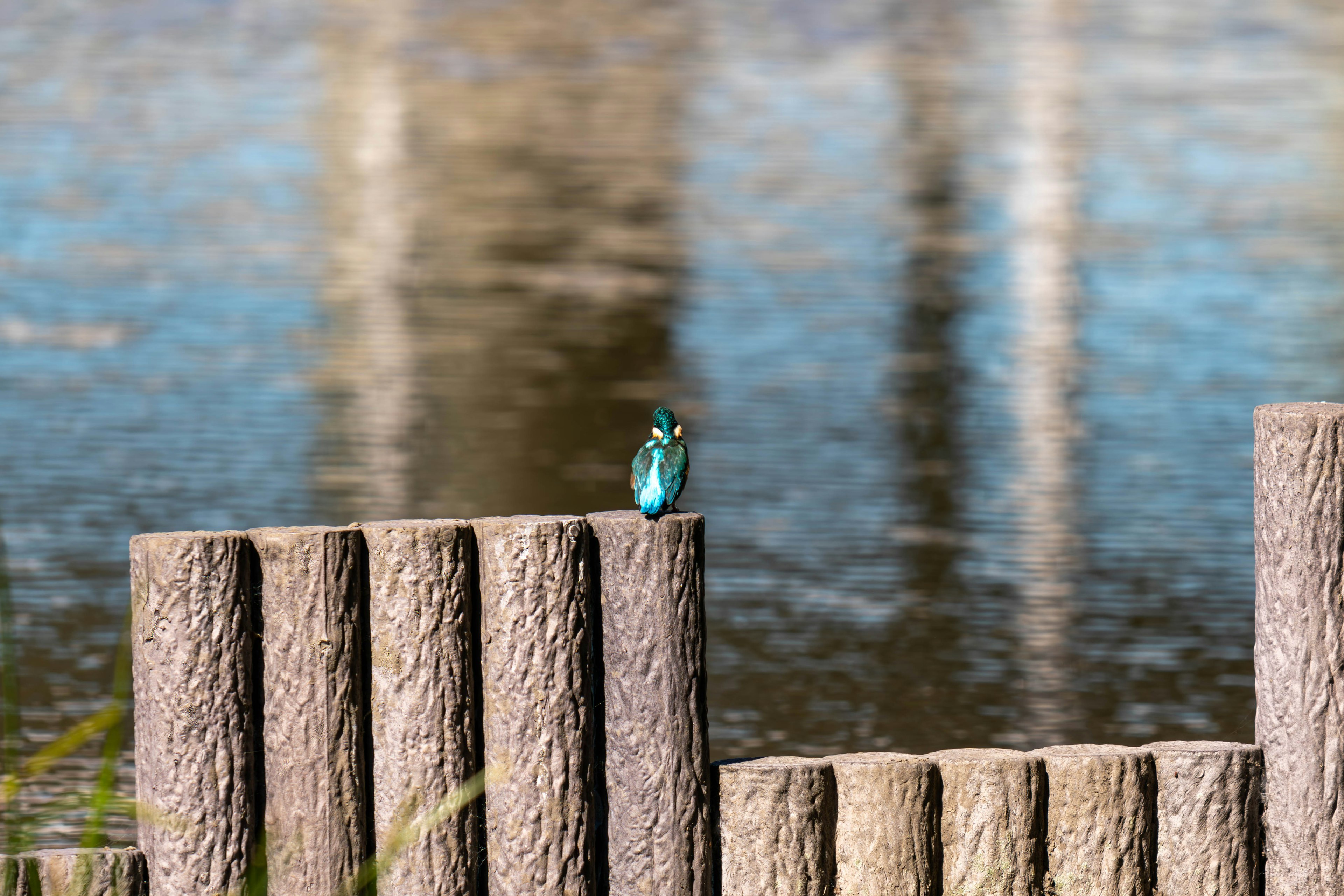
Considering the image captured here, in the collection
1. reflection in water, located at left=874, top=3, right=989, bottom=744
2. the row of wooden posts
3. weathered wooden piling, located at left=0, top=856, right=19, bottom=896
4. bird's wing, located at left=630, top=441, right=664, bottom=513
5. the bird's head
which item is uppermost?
reflection in water, located at left=874, top=3, right=989, bottom=744

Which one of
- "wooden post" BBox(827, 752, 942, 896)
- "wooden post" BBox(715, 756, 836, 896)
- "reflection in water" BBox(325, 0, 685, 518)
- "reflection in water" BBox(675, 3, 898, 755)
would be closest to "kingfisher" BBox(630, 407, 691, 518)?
"wooden post" BBox(715, 756, 836, 896)

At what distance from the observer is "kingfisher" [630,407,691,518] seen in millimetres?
3986

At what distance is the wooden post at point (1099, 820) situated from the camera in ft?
13.6

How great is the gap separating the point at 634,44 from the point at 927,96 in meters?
4.56

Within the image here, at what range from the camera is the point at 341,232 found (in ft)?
51.5

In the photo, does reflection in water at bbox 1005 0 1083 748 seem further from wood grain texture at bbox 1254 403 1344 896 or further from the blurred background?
wood grain texture at bbox 1254 403 1344 896

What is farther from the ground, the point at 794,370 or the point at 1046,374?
the point at 794,370

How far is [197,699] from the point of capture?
3.91m

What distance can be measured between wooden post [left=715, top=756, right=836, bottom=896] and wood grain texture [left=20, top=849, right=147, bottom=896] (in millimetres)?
1170

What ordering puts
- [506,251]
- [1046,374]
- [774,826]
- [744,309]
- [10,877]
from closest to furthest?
[10,877] < [774,826] < [1046,374] < [744,309] < [506,251]

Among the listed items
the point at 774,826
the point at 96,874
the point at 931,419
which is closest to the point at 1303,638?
the point at 774,826

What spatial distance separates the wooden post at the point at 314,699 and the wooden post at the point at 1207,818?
1.91 metres

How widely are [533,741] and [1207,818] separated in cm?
163

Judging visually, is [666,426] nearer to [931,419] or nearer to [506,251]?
[931,419]
